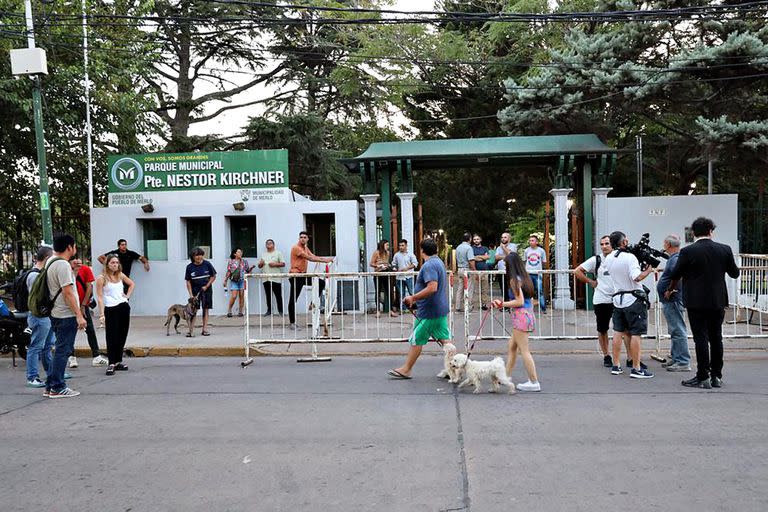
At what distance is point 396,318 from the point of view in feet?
46.6

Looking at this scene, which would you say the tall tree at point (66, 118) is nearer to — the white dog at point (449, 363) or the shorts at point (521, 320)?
the white dog at point (449, 363)

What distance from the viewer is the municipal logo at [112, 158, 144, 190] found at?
1644 centimetres

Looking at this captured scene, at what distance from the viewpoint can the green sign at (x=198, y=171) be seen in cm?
1612

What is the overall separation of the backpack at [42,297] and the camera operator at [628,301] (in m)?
6.70

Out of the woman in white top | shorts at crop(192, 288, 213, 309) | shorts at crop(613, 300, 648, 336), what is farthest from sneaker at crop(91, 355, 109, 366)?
shorts at crop(613, 300, 648, 336)

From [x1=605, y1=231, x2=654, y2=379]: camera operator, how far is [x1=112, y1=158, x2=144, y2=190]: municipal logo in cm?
1204

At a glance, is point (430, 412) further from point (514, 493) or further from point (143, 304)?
point (143, 304)

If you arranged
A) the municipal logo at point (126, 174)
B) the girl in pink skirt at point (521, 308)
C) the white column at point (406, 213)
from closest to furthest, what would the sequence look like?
the girl in pink skirt at point (521, 308), the white column at point (406, 213), the municipal logo at point (126, 174)

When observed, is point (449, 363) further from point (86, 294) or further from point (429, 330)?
point (86, 294)

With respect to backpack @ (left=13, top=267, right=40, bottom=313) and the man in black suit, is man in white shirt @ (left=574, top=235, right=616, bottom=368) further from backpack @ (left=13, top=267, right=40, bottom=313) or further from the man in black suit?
backpack @ (left=13, top=267, right=40, bottom=313)

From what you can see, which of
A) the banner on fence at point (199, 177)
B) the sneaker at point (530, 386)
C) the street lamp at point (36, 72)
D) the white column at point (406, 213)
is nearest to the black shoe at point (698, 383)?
the sneaker at point (530, 386)

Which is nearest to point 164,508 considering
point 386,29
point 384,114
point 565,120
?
point 565,120

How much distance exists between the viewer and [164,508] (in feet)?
14.3

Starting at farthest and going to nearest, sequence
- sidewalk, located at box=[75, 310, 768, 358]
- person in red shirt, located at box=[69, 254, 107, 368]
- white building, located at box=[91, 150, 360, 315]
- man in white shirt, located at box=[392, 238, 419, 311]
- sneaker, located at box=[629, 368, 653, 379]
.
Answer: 1. white building, located at box=[91, 150, 360, 315]
2. man in white shirt, located at box=[392, 238, 419, 311]
3. sidewalk, located at box=[75, 310, 768, 358]
4. person in red shirt, located at box=[69, 254, 107, 368]
5. sneaker, located at box=[629, 368, 653, 379]
